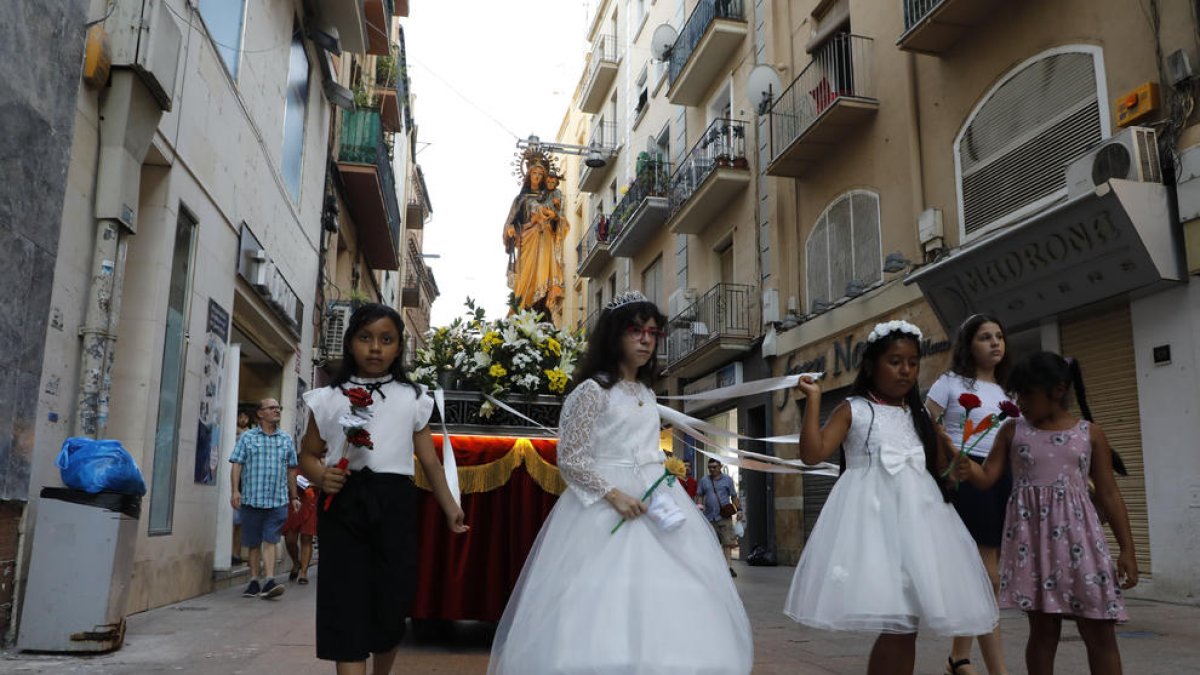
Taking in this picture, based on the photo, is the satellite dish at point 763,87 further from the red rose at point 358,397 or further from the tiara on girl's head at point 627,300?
the red rose at point 358,397

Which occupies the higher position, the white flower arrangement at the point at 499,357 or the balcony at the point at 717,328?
the balcony at the point at 717,328

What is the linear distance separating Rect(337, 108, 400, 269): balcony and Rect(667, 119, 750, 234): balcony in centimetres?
598

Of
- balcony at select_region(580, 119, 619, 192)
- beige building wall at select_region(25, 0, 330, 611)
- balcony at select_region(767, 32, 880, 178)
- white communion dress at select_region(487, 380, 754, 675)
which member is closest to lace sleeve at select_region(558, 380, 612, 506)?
white communion dress at select_region(487, 380, 754, 675)

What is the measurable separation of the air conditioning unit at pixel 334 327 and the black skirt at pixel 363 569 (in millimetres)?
13244

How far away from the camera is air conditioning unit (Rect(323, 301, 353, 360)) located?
1625cm

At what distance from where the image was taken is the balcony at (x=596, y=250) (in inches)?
1046

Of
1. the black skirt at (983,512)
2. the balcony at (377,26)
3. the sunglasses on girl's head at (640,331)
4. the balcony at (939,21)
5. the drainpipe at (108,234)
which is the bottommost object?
the black skirt at (983,512)

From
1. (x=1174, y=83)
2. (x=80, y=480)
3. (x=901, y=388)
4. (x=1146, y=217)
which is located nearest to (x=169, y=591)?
(x=80, y=480)

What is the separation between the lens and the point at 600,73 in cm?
2855

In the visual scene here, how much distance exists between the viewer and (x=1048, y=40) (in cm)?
956

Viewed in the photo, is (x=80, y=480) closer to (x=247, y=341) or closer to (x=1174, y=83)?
(x=247, y=341)

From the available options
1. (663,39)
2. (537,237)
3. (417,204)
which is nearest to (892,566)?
(537,237)

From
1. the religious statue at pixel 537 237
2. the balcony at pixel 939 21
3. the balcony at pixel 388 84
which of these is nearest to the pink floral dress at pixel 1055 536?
the religious statue at pixel 537 237

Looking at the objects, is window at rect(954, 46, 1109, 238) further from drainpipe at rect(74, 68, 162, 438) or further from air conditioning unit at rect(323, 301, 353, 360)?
air conditioning unit at rect(323, 301, 353, 360)
